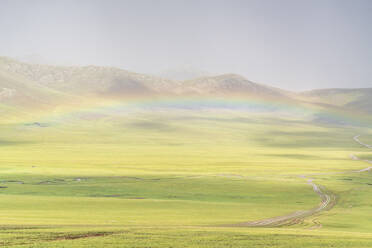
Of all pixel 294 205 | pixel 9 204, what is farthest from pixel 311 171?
pixel 9 204

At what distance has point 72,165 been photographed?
12031cm

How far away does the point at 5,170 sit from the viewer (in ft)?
337

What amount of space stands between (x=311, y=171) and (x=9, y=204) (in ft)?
249

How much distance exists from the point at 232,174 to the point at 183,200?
35.5m

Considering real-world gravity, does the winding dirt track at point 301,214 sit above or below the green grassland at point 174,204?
below

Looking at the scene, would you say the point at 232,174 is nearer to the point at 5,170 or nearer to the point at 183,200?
the point at 183,200

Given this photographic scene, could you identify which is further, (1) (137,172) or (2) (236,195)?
(1) (137,172)

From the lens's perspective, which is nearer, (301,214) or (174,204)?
(301,214)

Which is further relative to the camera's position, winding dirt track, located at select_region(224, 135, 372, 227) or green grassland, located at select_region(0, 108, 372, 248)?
winding dirt track, located at select_region(224, 135, 372, 227)

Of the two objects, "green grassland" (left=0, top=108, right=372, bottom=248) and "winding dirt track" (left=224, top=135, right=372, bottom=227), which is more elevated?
"green grassland" (left=0, top=108, right=372, bottom=248)

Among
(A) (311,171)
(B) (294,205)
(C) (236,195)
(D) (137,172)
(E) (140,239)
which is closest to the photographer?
(E) (140,239)

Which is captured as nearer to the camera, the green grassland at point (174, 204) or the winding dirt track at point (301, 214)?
the green grassland at point (174, 204)

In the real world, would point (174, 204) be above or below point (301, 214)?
above

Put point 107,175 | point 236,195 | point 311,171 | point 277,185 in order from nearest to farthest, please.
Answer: point 236,195 < point 277,185 < point 107,175 < point 311,171
